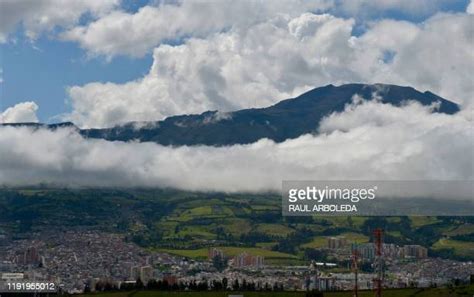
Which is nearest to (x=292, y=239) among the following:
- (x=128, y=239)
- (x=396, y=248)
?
(x=396, y=248)

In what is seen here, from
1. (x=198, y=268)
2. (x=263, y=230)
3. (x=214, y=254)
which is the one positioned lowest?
(x=198, y=268)

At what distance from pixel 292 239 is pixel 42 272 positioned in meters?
53.0

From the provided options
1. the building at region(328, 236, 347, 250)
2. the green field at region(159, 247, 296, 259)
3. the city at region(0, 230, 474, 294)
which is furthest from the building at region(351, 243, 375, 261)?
the green field at region(159, 247, 296, 259)

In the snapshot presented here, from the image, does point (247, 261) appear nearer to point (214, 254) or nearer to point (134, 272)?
point (214, 254)

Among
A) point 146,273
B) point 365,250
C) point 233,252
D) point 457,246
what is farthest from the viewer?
point 457,246

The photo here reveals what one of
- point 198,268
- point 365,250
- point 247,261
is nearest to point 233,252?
point 247,261

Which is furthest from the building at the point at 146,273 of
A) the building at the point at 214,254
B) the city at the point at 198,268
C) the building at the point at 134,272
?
the building at the point at 214,254

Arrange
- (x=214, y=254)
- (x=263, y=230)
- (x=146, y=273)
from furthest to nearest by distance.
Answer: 1. (x=263, y=230)
2. (x=214, y=254)
3. (x=146, y=273)

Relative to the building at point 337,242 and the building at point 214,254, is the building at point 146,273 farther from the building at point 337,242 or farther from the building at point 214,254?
the building at point 337,242

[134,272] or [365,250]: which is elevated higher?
[365,250]

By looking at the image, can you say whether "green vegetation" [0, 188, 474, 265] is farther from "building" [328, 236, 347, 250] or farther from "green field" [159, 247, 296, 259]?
"building" [328, 236, 347, 250]

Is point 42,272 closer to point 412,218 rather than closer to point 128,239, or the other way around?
point 128,239

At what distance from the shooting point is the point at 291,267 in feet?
445

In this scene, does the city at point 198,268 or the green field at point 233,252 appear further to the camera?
the green field at point 233,252
